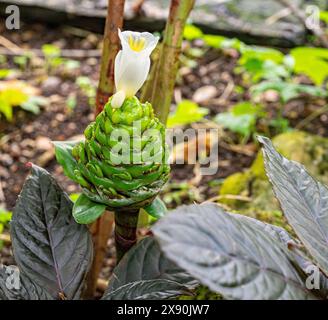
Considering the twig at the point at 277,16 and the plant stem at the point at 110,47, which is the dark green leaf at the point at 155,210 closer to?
the plant stem at the point at 110,47

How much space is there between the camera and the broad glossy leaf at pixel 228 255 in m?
0.47

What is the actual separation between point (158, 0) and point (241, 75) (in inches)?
23.6

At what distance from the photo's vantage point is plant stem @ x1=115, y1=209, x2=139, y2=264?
73 cm

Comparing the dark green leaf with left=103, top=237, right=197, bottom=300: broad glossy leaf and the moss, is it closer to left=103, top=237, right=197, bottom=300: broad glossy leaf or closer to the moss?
left=103, top=237, right=197, bottom=300: broad glossy leaf

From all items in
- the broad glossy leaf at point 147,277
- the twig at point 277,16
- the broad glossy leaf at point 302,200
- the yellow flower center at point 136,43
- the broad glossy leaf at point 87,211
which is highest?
the yellow flower center at point 136,43

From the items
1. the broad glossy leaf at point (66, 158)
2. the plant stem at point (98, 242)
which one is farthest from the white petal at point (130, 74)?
the plant stem at point (98, 242)

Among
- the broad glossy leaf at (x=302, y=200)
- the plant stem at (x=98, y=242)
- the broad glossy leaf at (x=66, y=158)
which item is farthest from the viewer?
the plant stem at (x=98, y=242)

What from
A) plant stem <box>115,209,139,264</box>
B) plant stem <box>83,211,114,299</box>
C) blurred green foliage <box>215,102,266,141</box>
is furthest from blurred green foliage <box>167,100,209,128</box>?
plant stem <box>115,209,139,264</box>

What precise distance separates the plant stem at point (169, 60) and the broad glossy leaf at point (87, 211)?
0.30 m

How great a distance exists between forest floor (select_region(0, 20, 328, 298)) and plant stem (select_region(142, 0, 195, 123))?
554 millimetres

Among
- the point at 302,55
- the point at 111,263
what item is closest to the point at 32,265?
the point at 111,263

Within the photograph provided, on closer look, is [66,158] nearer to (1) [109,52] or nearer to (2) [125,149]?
(2) [125,149]

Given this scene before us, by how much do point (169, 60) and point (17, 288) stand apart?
1.45ft

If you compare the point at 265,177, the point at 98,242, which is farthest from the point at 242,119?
the point at 98,242
